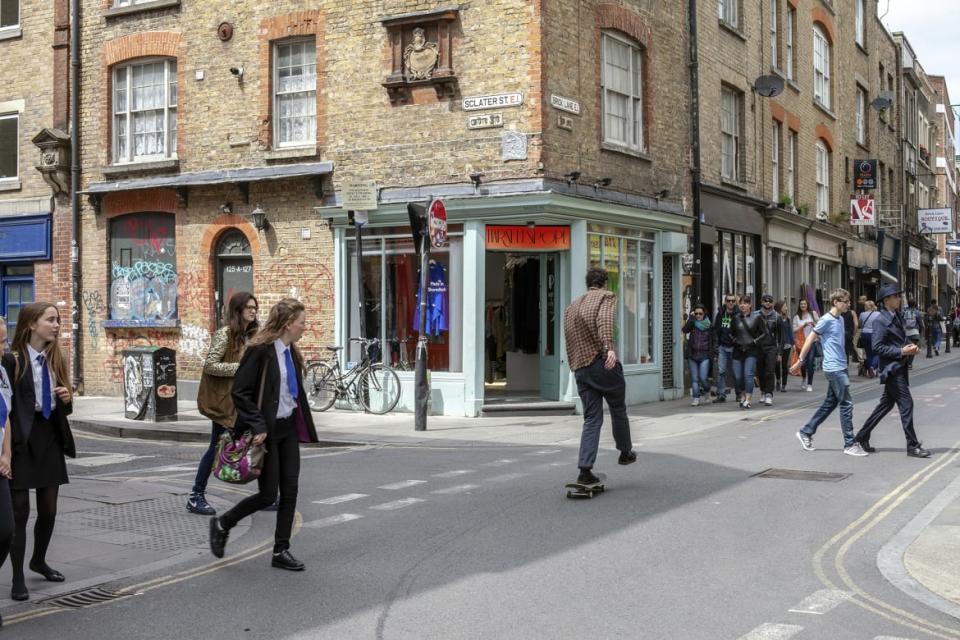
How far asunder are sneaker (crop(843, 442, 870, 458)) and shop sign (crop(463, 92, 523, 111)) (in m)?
7.27

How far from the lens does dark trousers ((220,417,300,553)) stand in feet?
20.4

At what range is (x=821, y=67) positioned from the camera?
1137 inches

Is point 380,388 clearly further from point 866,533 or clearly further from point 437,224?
point 866,533

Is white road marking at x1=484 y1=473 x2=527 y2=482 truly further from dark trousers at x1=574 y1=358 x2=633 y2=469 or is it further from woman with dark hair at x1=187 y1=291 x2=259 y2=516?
woman with dark hair at x1=187 y1=291 x2=259 y2=516

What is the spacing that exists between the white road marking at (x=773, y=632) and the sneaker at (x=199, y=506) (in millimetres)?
4849

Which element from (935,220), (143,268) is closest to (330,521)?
(143,268)

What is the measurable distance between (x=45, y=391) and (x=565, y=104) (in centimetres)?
1142

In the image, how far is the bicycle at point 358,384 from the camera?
16375mm

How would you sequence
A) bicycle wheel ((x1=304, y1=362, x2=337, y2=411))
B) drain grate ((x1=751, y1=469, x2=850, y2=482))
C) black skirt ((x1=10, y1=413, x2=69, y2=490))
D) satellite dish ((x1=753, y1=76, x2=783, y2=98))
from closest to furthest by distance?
black skirt ((x1=10, y1=413, x2=69, y2=490)) → drain grate ((x1=751, y1=469, x2=850, y2=482)) → bicycle wheel ((x1=304, y1=362, x2=337, y2=411)) → satellite dish ((x1=753, y1=76, x2=783, y2=98))

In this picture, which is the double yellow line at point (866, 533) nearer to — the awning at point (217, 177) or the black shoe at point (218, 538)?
the black shoe at point (218, 538)

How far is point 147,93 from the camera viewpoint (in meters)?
19.0

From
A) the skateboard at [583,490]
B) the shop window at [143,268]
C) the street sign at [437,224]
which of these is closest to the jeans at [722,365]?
the street sign at [437,224]

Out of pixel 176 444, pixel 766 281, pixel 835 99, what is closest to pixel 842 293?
pixel 176 444

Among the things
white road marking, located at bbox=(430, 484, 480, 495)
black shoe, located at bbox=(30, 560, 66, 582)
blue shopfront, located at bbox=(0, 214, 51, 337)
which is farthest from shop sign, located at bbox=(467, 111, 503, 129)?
black shoe, located at bbox=(30, 560, 66, 582)
